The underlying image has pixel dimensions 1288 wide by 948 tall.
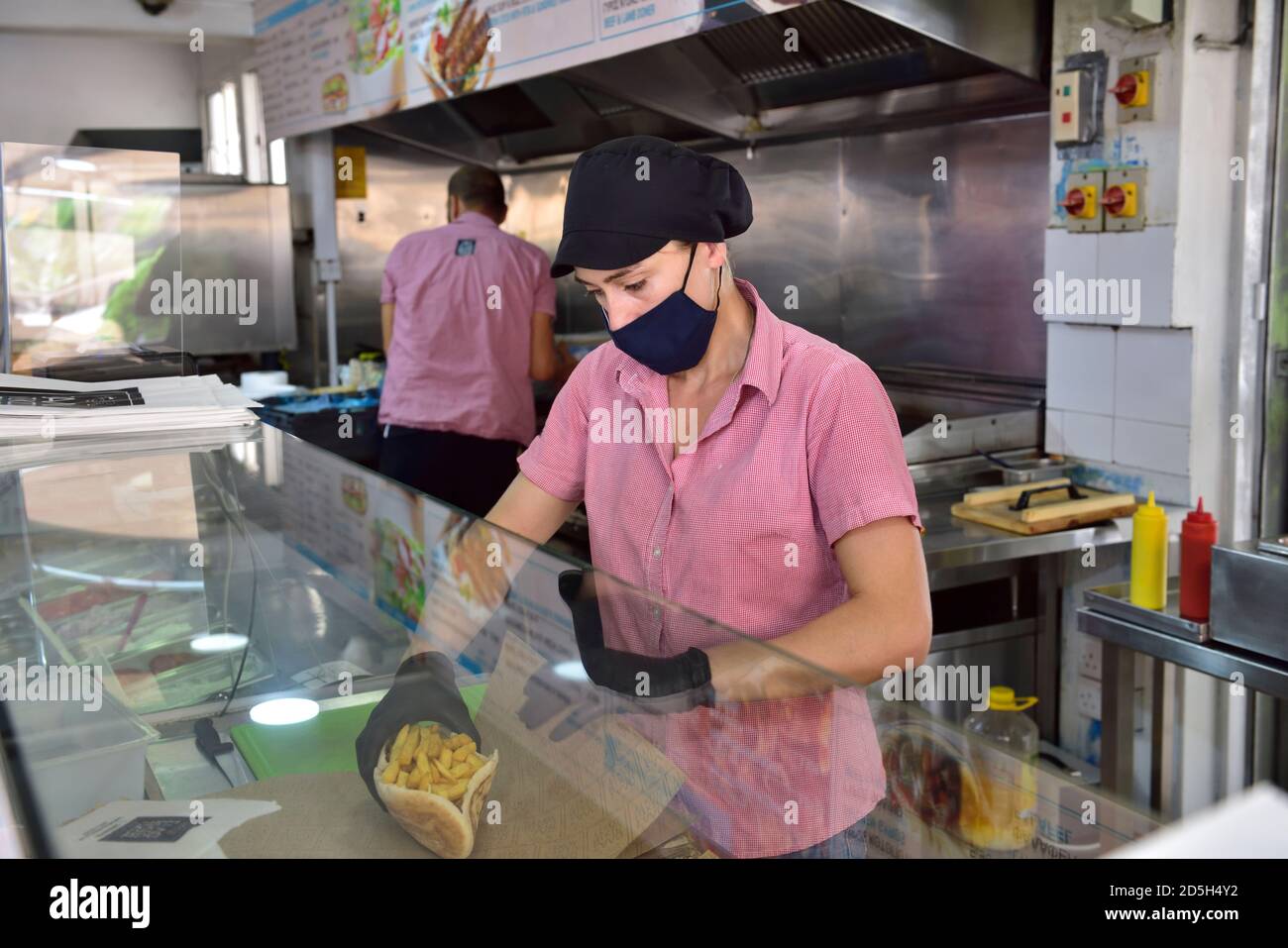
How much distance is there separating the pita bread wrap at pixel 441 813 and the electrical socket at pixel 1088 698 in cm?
244

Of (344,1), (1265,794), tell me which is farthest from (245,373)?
(1265,794)

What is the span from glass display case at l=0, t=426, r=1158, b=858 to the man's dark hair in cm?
266

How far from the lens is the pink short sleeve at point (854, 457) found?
1415mm

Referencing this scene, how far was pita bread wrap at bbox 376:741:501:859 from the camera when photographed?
93cm

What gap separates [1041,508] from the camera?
2.79 meters

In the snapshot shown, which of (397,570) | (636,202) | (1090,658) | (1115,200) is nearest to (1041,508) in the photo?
(1090,658)

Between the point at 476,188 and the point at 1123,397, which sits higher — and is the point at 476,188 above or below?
above

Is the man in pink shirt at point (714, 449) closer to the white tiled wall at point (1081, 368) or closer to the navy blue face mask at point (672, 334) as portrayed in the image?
the navy blue face mask at point (672, 334)

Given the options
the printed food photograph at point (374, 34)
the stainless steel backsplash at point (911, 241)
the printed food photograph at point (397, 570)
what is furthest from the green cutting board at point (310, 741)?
the printed food photograph at point (374, 34)

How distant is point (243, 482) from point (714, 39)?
295cm

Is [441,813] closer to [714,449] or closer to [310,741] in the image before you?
[310,741]

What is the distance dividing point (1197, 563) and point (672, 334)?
143 cm

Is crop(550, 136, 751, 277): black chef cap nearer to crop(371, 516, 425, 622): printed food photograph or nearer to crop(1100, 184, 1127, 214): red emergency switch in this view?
crop(371, 516, 425, 622): printed food photograph

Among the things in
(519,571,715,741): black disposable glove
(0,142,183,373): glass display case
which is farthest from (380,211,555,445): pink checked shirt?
(519,571,715,741): black disposable glove
